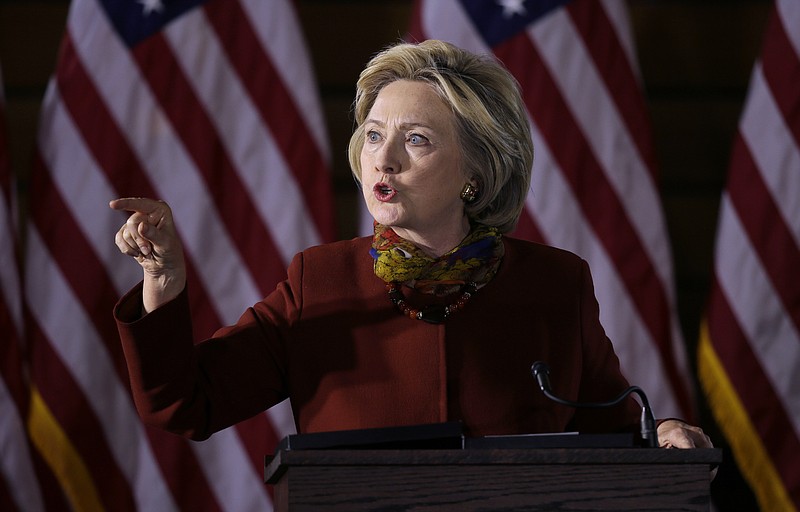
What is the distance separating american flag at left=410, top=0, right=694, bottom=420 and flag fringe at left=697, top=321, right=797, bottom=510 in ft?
0.28

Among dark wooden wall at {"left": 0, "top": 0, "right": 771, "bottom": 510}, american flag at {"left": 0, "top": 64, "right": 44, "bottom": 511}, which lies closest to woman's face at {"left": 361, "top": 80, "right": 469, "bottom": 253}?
american flag at {"left": 0, "top": 64, "right": 44, "bottom": 511}

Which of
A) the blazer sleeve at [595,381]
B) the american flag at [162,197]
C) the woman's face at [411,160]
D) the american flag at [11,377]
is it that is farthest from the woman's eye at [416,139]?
the american flag at [11,377]

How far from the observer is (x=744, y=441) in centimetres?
301

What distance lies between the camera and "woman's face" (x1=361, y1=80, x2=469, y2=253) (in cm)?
166

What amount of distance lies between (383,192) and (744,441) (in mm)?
1819

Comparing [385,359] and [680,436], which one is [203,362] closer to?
[385,359]

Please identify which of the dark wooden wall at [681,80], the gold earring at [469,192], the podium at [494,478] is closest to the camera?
the podium at [494,478]

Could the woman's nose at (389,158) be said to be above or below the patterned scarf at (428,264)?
above

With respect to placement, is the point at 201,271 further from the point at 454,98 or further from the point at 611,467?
the point at 611,467

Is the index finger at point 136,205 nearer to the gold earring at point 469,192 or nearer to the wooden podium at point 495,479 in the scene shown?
the wooden podium at point 495,479

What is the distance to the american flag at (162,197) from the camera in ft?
9.70

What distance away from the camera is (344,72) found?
11.6 feet

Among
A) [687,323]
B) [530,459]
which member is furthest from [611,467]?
[687,323]

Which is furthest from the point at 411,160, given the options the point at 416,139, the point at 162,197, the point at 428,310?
the point at 162,197
